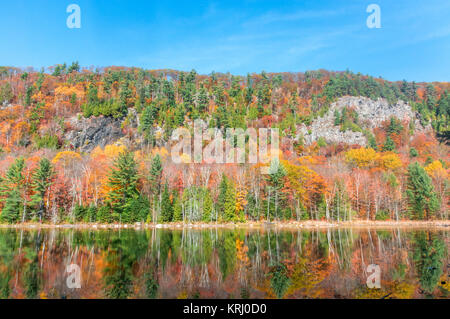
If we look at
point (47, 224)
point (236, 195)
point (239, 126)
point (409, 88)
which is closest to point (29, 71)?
point (239, 126)

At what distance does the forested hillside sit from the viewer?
48750 mm

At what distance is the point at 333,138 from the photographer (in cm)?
11094

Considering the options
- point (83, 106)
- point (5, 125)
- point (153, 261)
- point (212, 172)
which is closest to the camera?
point (153, 261)

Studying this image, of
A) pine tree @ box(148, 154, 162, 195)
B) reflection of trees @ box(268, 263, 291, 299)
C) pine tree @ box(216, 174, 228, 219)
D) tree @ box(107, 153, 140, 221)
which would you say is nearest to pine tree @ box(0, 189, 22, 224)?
tree @ box(107, 153, 140, 221)

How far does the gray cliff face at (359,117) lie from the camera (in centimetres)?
11047

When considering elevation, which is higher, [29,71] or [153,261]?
[29,71]

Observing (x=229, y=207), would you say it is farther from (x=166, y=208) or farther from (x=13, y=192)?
(x=13, y=192)

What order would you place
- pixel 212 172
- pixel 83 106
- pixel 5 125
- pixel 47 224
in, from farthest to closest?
pixel 83 106
pixel 5 125
pixel 212 172
pixel 47 224

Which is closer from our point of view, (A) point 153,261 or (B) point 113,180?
(A) point 153,261

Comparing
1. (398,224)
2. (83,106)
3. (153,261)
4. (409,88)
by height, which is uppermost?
(409,88)

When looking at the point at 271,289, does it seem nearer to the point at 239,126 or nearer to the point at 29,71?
the point at 239,126

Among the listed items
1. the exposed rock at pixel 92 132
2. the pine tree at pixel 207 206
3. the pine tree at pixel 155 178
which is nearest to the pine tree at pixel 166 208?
the pine tree at pixel 155 178

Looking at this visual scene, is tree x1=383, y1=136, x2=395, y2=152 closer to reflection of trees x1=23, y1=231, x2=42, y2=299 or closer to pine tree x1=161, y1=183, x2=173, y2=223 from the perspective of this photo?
pine tree x1=161, y1=183, x2=173, y2=223

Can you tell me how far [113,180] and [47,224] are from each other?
12016 millimetres
